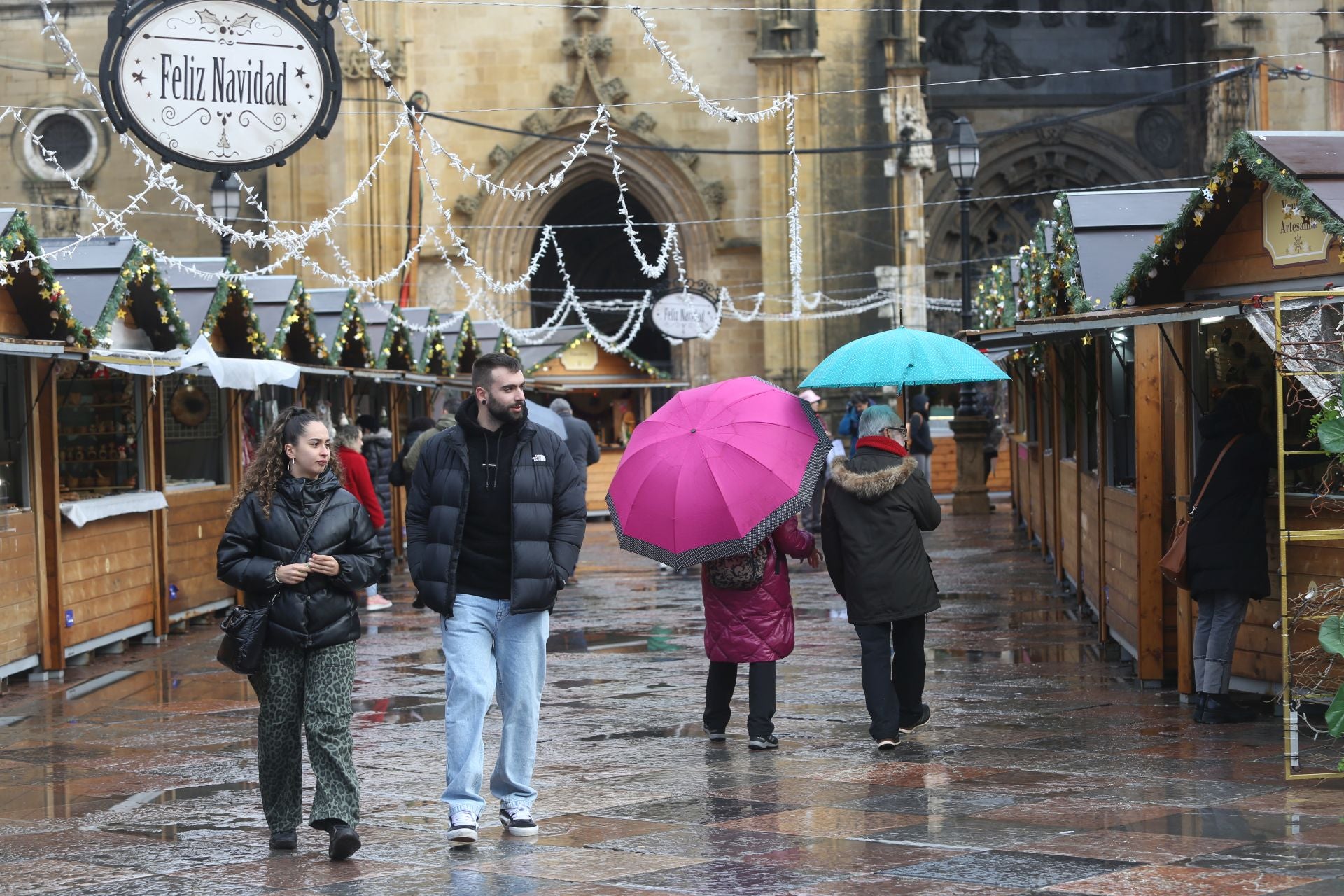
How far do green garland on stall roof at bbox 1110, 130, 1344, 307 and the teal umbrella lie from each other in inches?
34.1

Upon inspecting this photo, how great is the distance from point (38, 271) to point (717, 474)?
242 inches

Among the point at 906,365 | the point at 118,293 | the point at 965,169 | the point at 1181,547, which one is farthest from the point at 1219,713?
the point at 965,169

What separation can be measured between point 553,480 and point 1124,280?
14.7 feet

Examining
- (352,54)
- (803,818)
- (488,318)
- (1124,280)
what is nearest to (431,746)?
(803,818)

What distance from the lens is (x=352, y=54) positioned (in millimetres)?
32500

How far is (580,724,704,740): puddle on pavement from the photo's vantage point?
33.3 ft

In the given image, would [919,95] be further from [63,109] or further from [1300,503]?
[1300,503]

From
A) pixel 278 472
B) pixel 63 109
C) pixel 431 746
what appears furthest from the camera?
pixel 63 109

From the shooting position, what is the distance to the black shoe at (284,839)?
746 centimetres

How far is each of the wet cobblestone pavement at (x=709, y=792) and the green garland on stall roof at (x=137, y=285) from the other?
101 inches

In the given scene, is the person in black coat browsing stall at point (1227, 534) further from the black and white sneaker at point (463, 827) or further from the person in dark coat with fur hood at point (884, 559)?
the black and white sneaker at point (463, 827)

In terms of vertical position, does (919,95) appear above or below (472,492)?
above

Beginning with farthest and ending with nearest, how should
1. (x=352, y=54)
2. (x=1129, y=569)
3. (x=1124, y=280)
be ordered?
(x=352, y=54), (x=1129, y=569), (x=1124, y=280)

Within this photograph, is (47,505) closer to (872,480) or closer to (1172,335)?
(872,480)
